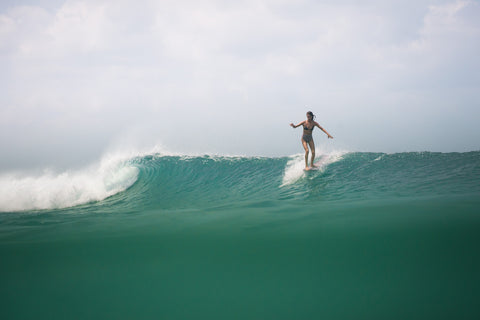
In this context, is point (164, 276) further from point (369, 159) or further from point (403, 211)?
point (369, 159)

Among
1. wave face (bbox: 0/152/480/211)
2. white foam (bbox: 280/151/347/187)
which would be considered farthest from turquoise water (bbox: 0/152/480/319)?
white foam (bbox: 280/151/347/187)

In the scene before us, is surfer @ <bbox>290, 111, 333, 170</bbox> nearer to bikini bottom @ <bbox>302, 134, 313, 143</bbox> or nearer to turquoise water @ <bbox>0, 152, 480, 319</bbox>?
bikini bottom @ <bbox>302, 134, 313, 143</bbox>

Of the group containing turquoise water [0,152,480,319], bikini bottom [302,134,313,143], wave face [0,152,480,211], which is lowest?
turquoise water [0,152,480,319]

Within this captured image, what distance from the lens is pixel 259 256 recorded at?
3.85 metres

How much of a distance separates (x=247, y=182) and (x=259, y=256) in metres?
6.16

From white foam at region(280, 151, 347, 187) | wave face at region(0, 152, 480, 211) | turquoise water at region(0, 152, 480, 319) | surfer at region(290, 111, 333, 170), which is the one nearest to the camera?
turquoise water at region(0, 152, 480, 319)

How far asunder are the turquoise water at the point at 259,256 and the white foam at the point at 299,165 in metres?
1.60

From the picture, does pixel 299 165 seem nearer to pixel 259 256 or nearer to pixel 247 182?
pixel 247 182

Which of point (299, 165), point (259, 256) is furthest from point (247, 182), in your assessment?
point (259, 256)

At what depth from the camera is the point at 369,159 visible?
11406 mm

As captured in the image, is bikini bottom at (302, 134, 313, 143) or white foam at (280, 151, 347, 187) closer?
white foam at (280, 151, 347, 187)

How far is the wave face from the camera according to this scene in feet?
23.5

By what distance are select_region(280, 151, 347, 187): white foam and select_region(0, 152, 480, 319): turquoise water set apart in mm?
1599

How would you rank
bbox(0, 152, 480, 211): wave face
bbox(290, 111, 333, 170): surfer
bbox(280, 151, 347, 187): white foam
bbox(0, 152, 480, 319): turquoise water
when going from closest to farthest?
bbox(0, 152, 480, 319): turquoise water
bbox(0, 152, 480, 211): wave face
bbox(280, 151, 347, 187): white foam
bbox(290, 111, 333, 170): surfer
